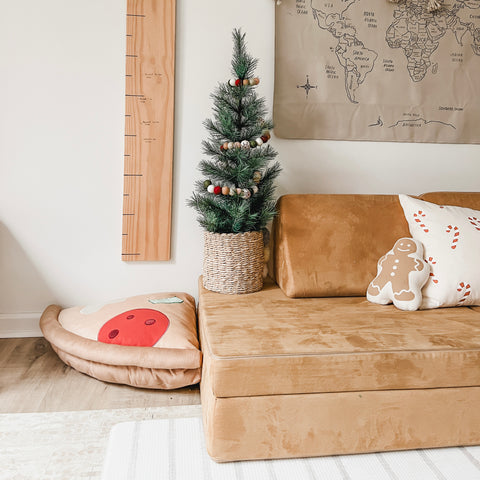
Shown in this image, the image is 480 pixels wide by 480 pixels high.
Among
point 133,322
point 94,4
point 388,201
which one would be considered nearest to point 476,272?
point 388,201

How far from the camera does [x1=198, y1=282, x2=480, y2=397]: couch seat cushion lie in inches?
49.6

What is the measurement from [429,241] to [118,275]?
1446mm

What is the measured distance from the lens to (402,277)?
169cm

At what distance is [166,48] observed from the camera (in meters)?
2.02

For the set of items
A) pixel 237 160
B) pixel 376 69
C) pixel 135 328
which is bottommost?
pixel 135 328

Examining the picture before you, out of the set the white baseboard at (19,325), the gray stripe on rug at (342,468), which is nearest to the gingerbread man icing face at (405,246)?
the gray stripe on rug at (342,468)

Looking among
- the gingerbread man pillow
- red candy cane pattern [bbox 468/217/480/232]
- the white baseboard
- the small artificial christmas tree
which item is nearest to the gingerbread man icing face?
the gingerbread man pillow

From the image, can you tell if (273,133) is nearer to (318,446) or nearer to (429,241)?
(429,241)

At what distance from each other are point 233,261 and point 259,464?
774 mm

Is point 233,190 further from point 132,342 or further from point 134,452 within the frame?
point 134,452

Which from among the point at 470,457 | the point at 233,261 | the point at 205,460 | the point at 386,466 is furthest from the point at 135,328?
the point at 470,457

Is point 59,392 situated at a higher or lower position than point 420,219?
lower

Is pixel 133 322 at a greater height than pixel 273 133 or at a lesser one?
lesser

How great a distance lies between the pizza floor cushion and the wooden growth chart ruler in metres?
0.34
